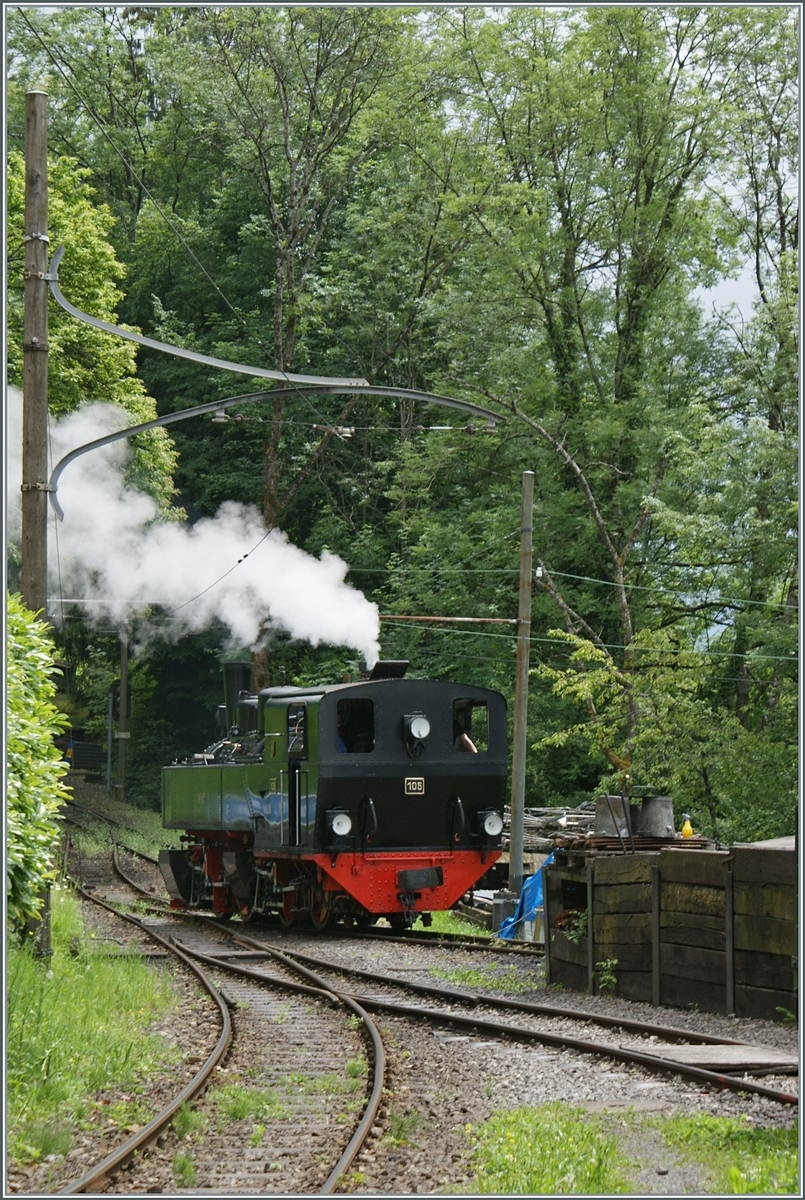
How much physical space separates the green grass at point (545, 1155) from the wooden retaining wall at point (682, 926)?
2.91 metres

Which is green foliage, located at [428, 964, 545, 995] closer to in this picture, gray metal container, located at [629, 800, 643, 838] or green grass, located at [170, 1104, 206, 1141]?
gray metal container, located at [629, 800, 643, 838]

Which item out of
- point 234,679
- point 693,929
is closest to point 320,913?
point 234,679

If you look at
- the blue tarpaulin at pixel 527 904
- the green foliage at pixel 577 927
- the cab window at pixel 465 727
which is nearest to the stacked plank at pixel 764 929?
the green foliage at pixel 577 927

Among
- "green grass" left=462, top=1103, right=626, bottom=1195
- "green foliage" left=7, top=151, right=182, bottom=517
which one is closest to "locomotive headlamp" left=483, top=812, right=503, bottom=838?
"green grass" left=462, top=1103, right=626, bottom=1195

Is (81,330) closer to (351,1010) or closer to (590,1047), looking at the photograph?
(351,1010)

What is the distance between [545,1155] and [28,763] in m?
3.94

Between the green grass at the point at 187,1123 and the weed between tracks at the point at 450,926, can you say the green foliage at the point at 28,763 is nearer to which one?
the green grass at the point at 187,1123

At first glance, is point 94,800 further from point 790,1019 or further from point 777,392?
point 790,1019

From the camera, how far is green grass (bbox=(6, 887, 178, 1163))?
681 cm

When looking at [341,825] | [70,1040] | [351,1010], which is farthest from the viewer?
[341,825]

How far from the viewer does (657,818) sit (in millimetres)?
12625

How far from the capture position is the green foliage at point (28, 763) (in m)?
7.86

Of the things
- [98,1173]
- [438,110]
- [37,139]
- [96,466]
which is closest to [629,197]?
[438,110]

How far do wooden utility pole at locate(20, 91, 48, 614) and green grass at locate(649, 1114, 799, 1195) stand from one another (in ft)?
21.8
